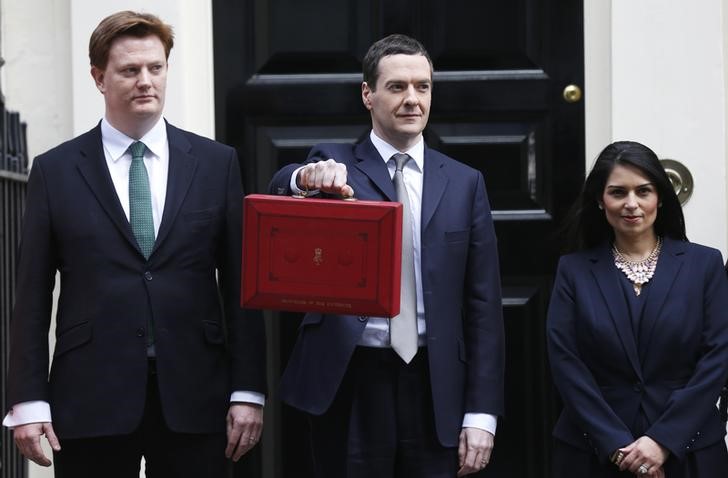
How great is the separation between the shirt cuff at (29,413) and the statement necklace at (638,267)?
68.7 inches

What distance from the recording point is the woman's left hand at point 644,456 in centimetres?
411

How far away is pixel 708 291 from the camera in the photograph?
14.0 ft

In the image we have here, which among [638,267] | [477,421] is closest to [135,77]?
[477,421]

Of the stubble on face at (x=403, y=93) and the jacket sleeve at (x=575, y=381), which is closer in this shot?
the stubble on face at (x=403, y=93)

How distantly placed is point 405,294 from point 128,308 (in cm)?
76

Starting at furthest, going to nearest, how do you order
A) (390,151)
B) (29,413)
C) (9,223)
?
(9,223) → (390,151) → (29,413)

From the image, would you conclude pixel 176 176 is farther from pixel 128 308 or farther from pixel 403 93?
pixel 403 93

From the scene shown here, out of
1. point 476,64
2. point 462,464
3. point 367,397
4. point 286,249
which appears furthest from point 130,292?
point 476,64

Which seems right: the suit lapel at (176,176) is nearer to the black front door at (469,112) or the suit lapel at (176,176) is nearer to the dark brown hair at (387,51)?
the dark brown hair at (387,51)

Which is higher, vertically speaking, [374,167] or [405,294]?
[374,167]

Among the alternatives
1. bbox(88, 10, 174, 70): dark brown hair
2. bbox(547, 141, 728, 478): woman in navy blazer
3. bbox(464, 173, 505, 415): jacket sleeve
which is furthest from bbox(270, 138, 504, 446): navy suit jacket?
bbox(88, 10, 174, 70): dark brown hair

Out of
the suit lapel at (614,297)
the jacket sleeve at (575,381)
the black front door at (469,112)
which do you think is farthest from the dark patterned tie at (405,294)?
the black front door at (469,112)

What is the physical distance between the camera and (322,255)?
380 centimetres

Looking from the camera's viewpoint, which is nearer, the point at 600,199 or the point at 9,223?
the point at 600,199
